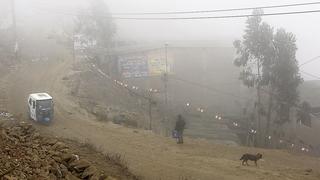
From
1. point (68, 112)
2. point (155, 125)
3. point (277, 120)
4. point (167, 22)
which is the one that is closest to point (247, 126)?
point (277, 120)

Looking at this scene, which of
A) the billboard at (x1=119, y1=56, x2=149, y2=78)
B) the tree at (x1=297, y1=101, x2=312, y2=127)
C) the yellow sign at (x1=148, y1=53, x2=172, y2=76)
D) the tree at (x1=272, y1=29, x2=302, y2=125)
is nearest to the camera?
the tree at (x1=272, y1=29, x2=302, y2=125)

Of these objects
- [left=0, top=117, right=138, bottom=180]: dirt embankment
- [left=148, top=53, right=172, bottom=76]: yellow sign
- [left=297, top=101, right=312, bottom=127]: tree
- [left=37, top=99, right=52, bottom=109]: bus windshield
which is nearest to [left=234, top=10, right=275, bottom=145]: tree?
[left=297, top=101, right=312, bottom=127]: tree

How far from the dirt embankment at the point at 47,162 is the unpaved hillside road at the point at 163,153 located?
212cm

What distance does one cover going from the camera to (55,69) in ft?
158

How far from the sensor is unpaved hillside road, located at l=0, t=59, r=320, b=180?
2312 centimetres

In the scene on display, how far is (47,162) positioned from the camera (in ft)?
55.7

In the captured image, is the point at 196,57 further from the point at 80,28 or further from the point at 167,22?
the point at 167,22

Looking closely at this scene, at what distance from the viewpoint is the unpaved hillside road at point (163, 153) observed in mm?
23125

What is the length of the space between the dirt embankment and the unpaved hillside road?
2.12m

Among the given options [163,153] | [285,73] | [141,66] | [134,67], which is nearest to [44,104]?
[163,153]

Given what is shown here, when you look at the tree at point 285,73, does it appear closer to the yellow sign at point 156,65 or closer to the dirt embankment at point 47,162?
the yellow sign at point 156,65

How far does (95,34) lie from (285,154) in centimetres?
3512

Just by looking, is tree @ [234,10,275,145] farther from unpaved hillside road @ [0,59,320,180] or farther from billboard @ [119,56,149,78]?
unpaved hillside road @ [0,59,320,180]

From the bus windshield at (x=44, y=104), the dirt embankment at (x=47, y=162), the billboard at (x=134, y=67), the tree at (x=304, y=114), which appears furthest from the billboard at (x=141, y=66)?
the dirt embankment at (x=47, y=162)
